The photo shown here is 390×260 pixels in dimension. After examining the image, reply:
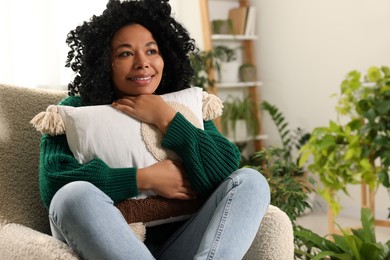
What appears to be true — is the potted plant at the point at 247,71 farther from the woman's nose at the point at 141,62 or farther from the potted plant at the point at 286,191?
the woman's nose at the point at 141,62

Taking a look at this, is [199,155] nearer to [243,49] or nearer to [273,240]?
[273,240]

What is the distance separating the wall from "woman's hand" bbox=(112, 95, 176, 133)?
232 centimetres

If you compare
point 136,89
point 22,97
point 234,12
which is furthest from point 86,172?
point 234,12

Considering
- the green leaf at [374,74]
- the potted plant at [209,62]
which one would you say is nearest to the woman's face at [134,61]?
the green leaf at [374,74]

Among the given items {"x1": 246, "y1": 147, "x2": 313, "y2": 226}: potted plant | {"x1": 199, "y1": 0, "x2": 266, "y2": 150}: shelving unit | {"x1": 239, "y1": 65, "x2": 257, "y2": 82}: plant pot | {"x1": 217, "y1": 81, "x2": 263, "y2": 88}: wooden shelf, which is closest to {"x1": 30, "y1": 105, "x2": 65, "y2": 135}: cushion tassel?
{"x1": 246, "y1": 147, "x2": 313, "y2": 226}: potted plant

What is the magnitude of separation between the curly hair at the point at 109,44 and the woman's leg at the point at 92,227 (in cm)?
41

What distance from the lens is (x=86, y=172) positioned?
124cm

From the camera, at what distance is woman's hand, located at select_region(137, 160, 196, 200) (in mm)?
1290

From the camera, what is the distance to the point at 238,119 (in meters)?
A: 3.88

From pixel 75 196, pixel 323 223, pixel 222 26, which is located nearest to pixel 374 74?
pixel 323 223

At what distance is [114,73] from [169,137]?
27 centimetres

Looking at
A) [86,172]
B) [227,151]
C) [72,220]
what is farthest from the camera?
[227,151]

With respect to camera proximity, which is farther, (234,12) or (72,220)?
(234,12)

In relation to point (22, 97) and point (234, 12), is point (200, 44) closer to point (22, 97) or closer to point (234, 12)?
point (234, 12)
